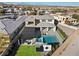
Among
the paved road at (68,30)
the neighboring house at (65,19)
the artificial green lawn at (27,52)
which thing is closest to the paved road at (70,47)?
the paved road at (68,30)

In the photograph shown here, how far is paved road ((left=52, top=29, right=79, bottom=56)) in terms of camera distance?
2.99 metres

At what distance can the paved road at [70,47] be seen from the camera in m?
2.99

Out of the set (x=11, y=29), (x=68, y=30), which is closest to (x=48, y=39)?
(x=68, y=30)

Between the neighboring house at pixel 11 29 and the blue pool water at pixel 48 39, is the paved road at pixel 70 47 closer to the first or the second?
the blue pool water at pixel 48 39

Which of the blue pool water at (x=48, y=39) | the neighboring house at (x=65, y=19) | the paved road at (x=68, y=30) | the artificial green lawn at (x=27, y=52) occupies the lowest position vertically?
the artificial green lawn at (x=27, y=52)

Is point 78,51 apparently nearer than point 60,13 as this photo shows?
Yes

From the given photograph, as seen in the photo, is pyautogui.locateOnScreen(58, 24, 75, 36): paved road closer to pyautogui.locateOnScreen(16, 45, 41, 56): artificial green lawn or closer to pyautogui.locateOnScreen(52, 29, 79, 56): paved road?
pyautogui.locateOnScreen(52, 29, 79, 56): paved road

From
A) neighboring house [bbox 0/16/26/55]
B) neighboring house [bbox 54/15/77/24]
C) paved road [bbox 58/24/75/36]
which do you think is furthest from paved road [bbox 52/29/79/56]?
neighboring house [bbox 0/16/26/55]

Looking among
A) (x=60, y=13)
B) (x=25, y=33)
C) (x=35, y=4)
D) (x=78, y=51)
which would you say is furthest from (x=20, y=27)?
(x=78, y=51)

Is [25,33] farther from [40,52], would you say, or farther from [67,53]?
[67,53]

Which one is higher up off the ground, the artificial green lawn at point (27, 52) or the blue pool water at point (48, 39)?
the blue pool water at point (48, 39)

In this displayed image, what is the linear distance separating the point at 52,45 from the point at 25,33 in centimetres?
48

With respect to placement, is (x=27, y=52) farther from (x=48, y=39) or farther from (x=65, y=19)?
(x=65, y=19)

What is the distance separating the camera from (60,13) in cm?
317
